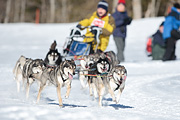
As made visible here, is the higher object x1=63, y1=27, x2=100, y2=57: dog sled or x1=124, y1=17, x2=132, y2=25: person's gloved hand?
x1=124, y1=17, x2=132, y2=25: person's gloved hand

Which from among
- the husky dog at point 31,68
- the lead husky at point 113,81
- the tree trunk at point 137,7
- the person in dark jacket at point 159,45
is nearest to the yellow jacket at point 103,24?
the husky dog at point 31,68

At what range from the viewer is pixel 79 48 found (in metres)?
6.46

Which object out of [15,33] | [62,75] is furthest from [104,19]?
[15,33]

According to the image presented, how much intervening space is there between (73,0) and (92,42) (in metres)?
31.2

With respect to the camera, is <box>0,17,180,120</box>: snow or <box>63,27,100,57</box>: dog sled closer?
<box>0,17,180,120</box>: snow

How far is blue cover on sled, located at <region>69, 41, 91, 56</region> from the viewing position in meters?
6.37

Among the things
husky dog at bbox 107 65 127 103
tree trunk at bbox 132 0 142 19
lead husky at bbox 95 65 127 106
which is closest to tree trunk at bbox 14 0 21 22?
tree trunk at bbox 132 0 142 19

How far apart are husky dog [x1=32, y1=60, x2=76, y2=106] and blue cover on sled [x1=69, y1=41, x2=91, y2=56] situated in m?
1.82

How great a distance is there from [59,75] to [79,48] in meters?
2.29

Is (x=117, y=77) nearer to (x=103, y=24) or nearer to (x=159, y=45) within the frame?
(x=103, y=24)

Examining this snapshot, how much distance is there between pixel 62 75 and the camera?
4.18 metres

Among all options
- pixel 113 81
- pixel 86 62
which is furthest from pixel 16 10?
pixel 113 81

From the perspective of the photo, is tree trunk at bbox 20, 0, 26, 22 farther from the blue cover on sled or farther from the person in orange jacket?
the blue cover on sled

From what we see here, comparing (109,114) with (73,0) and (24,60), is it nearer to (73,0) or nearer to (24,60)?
(24,60)
